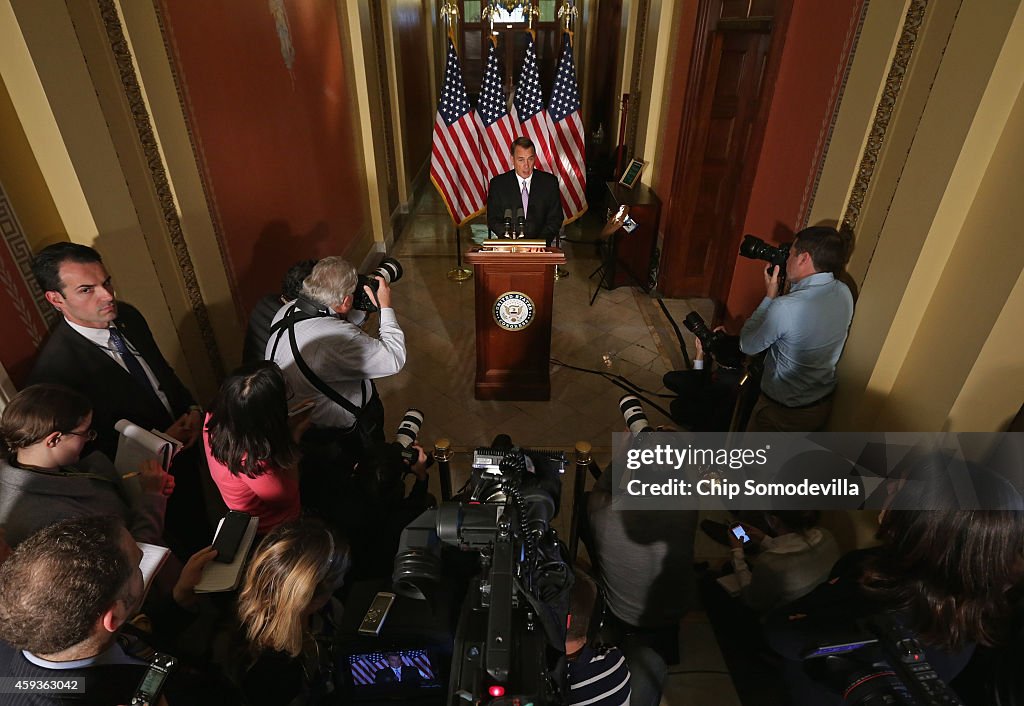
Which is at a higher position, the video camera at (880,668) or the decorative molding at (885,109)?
the decorative molding at (885,109)

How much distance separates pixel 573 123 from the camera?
6.04 metres

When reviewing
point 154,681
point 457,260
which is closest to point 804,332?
point 154,681

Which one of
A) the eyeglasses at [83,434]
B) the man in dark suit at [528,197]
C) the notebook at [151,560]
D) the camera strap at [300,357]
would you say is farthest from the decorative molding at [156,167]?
the man in dark suit at [528,197]

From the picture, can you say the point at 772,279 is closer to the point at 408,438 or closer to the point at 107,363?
the point at 408,438

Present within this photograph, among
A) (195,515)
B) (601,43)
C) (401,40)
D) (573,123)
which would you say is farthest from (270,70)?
(601,43)

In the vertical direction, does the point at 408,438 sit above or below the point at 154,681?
below

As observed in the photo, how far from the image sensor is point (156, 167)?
253cm

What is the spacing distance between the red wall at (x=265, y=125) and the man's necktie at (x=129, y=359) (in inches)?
45.8

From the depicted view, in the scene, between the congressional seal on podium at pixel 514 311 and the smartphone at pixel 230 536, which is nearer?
the smartphone at pixel 230 536

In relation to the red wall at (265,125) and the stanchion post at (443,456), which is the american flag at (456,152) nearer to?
the red wall at (265,125)

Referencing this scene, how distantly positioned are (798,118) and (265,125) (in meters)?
3.35

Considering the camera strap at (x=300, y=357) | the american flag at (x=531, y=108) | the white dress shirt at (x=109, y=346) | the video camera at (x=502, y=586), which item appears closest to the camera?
the video camera at (x=502, y=586)

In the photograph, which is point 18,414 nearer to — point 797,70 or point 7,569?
point 7,569

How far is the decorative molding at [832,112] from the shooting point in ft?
8.55
